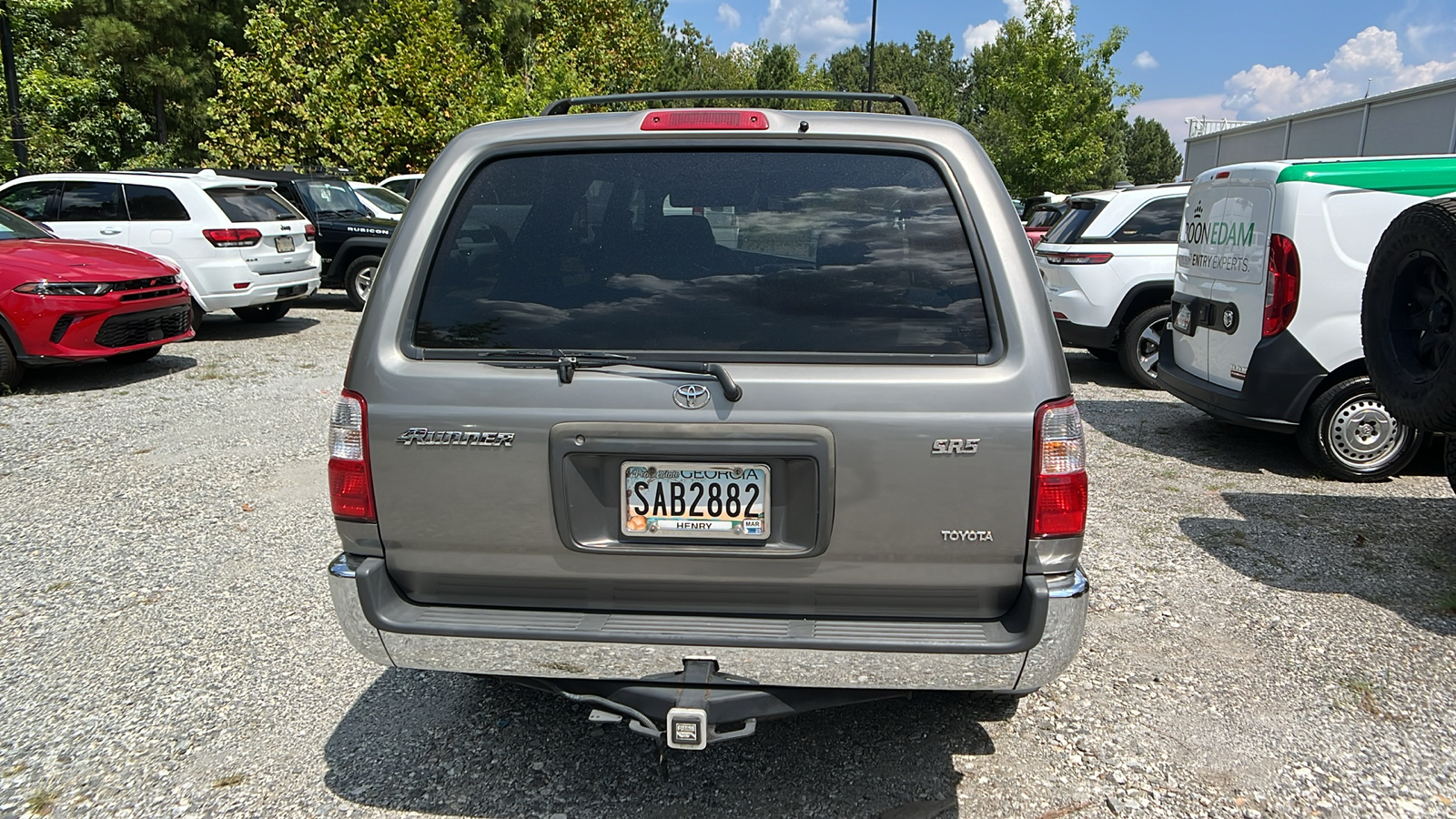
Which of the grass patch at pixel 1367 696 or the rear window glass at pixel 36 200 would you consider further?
the rear window glass at pixel 36 200

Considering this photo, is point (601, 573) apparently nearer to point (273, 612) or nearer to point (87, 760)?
point (87, 760)

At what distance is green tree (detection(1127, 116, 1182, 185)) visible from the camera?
81.9 meters

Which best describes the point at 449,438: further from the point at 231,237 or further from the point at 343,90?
the point at 343,90

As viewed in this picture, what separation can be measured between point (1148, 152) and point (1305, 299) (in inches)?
3377

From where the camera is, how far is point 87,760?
308cm

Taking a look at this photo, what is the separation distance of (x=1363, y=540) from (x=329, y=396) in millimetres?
7467

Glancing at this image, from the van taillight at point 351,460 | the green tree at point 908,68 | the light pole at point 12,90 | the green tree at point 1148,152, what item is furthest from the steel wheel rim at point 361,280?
the green tree at point 1148,152

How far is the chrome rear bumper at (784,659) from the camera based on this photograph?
234 cm

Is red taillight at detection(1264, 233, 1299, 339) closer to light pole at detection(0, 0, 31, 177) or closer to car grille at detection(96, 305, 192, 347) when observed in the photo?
car grille at detection(96, 305, 192, 347)

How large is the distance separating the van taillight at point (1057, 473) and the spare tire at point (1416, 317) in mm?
2573

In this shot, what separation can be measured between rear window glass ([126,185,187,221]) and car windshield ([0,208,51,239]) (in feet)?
4.95

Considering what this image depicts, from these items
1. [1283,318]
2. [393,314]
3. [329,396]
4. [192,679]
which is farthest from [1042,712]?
[329,396]

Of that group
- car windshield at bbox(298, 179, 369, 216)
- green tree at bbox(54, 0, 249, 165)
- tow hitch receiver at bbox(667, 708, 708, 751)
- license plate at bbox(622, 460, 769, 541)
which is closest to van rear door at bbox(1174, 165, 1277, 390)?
license plate at bbox(622, 460, 769, 541)

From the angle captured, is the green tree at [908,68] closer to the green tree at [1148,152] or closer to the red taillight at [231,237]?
the green tree at [1148,152]
